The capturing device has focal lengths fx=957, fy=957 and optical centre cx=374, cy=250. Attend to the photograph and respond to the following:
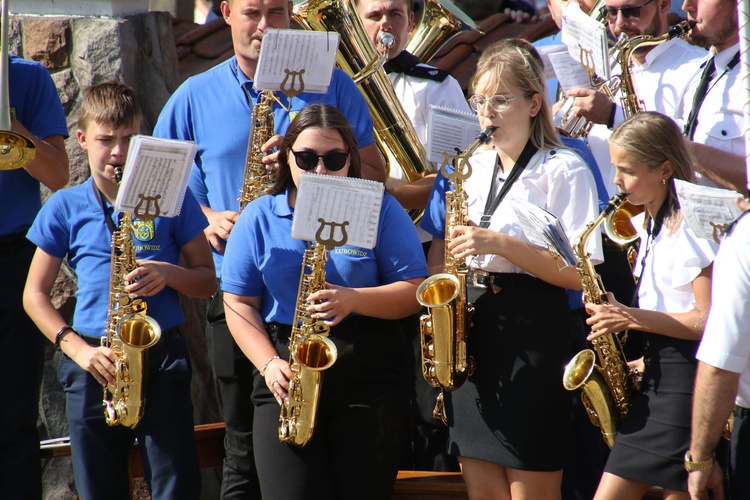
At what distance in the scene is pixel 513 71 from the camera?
392cm

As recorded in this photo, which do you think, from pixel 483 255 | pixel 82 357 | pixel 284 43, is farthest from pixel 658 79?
pixel 82 357

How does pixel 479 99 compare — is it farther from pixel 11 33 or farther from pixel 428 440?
pixel 11 33

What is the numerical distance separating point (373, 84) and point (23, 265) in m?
2.00

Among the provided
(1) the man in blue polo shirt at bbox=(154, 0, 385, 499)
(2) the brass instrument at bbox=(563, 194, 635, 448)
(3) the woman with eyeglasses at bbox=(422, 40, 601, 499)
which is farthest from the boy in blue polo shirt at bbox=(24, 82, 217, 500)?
(2) the brass instrument at bbox=(563, 194, 635, 448)

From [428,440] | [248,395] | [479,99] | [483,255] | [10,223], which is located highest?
[479,99]

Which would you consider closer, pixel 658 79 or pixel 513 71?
pixel 513 71

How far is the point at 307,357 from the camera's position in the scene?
369cm

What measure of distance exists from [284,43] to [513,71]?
3.35 feet

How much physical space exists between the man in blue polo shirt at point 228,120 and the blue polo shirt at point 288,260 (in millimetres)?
408

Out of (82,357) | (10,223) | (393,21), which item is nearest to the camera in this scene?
(82,357)

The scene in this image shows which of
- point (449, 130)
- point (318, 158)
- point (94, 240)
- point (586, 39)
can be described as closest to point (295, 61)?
point (318, 158)

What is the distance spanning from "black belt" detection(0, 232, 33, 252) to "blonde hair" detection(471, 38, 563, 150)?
2306mm

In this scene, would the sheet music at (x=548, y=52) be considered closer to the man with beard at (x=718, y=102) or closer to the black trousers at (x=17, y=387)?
the man with beard at (x=718, y=102)

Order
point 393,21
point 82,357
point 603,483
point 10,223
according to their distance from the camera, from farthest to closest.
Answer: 1. point 393,21
2. point 10,223
3. point 82,357
4. point 603,483
